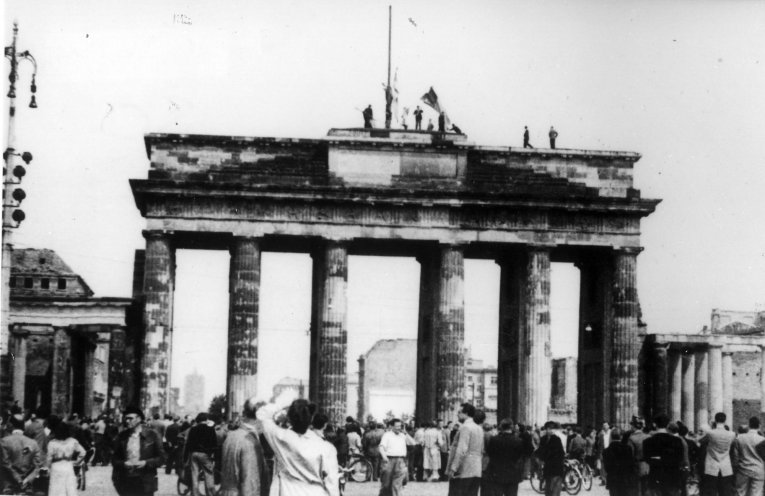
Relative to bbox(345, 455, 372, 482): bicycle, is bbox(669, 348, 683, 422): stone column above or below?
above

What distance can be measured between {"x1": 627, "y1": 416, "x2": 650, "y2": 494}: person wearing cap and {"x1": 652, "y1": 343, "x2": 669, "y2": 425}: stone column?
98.0 feet

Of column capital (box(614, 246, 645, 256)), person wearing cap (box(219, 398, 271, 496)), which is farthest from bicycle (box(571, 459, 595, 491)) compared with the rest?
person wearing cap (box(219, 398, 271, 496))

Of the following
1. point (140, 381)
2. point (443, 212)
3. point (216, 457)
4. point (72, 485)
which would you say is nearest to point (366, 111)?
point (443, 212)

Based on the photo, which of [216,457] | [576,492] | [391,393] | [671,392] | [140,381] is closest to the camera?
[216,457]

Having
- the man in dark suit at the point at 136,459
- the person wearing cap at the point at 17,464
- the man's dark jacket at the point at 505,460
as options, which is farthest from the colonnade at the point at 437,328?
the man in dark suit at the point at 136,459

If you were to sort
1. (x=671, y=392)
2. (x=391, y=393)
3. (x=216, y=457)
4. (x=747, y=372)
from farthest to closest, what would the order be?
1. (x=391, y=393)
2. (x=747, y=372)
3. (x=671, y=392)
4. (x=216, y=457)

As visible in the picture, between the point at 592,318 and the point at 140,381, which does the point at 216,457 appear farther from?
the point at 592,318

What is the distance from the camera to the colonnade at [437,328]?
49.6 meters

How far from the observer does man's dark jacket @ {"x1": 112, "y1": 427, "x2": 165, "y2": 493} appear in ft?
62.4

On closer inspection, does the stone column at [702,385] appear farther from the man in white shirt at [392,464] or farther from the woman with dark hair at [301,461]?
the woman with dark hair at [301,461]

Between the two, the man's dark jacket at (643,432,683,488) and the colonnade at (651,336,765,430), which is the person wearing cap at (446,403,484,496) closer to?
the man's dark jacket at (643,432,683,488)

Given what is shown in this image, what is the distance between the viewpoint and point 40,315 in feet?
189

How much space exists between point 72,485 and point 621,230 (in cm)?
3455

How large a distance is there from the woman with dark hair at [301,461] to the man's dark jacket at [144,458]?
4577 mm
